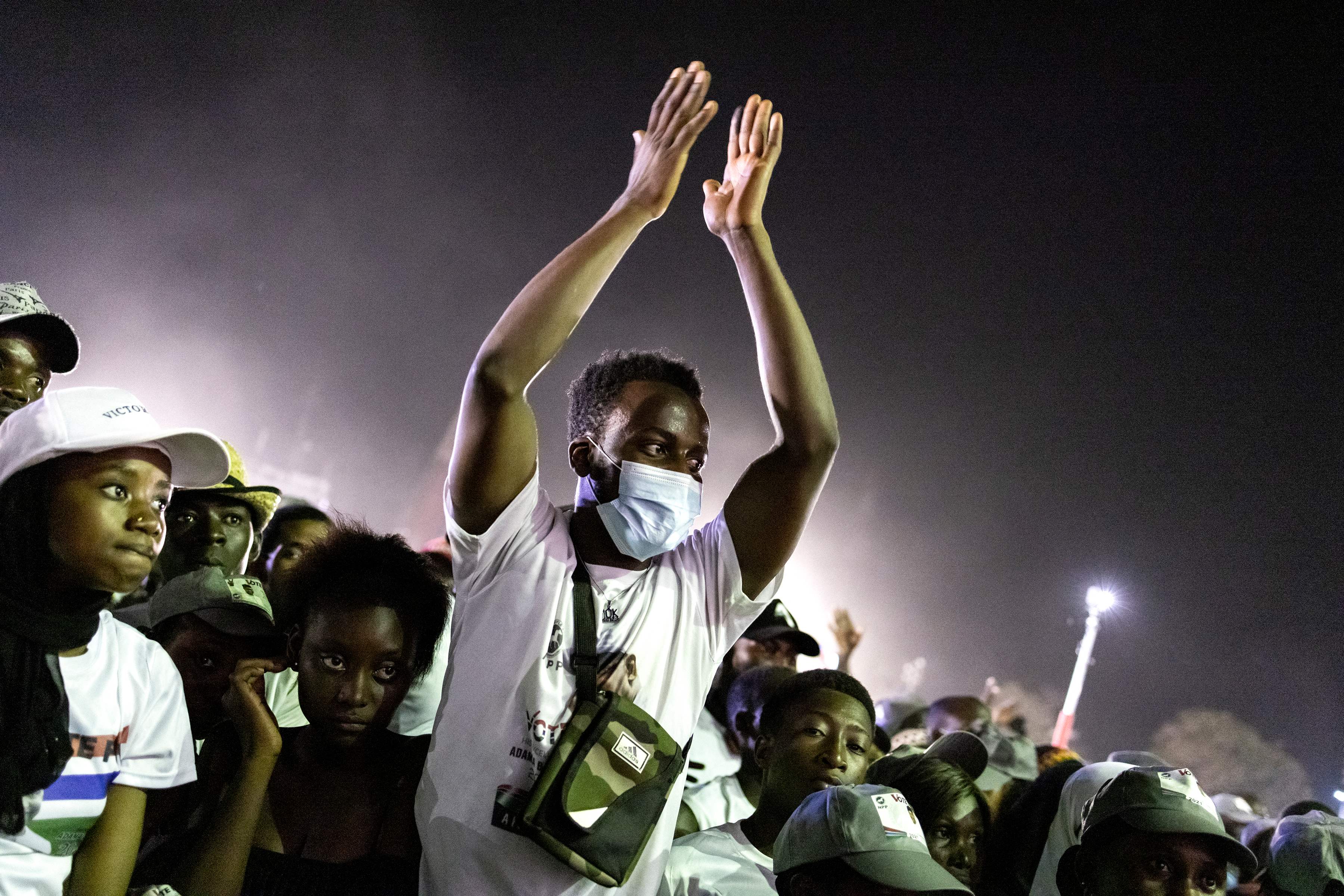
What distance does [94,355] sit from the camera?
13055mm

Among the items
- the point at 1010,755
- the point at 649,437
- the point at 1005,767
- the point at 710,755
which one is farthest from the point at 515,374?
the point at 1010,755

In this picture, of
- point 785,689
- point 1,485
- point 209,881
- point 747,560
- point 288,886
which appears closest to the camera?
point 1,485

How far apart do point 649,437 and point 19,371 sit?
2611 mm

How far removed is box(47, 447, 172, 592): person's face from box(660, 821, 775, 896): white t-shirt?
171cm

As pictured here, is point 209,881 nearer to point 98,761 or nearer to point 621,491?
point 98,761

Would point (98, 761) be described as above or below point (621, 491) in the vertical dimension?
below

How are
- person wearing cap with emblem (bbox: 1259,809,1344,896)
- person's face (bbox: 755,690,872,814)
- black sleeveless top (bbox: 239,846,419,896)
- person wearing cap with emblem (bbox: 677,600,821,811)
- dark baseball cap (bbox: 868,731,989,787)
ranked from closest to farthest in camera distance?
black sleeveless top (bbox: 239,846,419,896) → person's face (bbox: 755,690,872,814) → dark baseball cap (bbox: 868,731,989,787) → person wearing cap with emblem (bbox: 1259,809,1344,896) → person wearing cap with emblem (bbox: 677,600,821,811)

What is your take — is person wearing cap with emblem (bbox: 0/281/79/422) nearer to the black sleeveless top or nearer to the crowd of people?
the crowd of people

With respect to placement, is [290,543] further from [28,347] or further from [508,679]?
[508,679]

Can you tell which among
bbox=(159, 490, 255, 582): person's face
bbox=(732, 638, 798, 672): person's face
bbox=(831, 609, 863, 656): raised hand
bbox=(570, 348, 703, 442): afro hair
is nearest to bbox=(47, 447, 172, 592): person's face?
bbox=(570, 348, 703, 442): afro hair

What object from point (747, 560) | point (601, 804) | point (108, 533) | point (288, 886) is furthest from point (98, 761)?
point (747, 560)

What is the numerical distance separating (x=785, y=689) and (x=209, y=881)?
2087 mm

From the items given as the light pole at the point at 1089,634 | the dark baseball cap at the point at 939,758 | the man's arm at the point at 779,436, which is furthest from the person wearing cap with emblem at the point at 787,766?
the light pole at the point at 1089,634

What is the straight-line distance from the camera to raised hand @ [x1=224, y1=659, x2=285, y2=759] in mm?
2562
